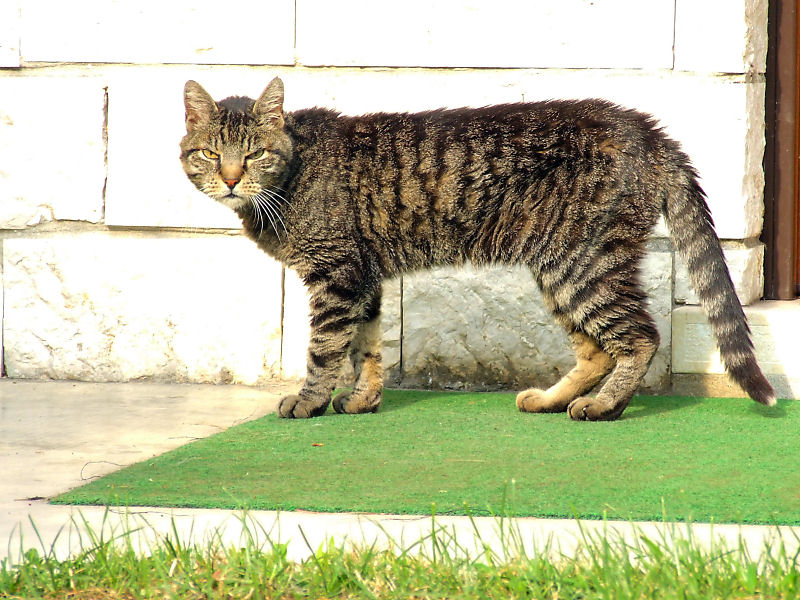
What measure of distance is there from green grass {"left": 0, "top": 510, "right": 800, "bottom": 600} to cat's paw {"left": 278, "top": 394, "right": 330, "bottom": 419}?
167 centimetres

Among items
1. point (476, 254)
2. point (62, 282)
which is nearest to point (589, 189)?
point (476, 254)

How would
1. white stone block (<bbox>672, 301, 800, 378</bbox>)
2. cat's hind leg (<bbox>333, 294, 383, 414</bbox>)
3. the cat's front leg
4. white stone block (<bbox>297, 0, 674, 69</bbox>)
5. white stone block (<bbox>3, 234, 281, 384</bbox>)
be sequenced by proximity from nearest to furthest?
the cat's front leg, cat's hind leg (<bbox>333, 294, 383, 414</bbox>), white stone block (<bbox>672, 301, 800, 378</bbox>), white stone block (<bbox>297, 0, 674, 69</bbox>), white stone block (<bbox>3, 234, 281, 384</bbox>)

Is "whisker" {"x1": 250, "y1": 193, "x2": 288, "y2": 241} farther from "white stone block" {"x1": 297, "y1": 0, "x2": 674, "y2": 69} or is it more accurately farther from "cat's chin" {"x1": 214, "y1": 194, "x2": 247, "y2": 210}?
"white stone block" {"x1": 297, "y1": 0, "x2": 674, "y2": 69}

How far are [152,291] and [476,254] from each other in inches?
63.3

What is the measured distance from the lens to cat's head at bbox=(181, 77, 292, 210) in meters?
3.89

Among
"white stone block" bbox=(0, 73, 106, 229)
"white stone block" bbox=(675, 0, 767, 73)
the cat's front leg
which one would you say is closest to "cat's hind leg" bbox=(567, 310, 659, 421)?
the cat's front leg

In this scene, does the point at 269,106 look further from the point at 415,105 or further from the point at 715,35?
the point at 715,35

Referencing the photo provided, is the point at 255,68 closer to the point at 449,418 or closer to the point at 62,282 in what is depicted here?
the point at 62,282

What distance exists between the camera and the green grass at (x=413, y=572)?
1.94 meters

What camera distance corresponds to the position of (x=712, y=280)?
3.77m

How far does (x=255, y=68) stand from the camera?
4602mm

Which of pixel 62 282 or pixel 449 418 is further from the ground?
pixel 62 282

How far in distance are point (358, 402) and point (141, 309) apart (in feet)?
4.26

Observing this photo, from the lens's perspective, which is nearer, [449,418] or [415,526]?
[415,526]
